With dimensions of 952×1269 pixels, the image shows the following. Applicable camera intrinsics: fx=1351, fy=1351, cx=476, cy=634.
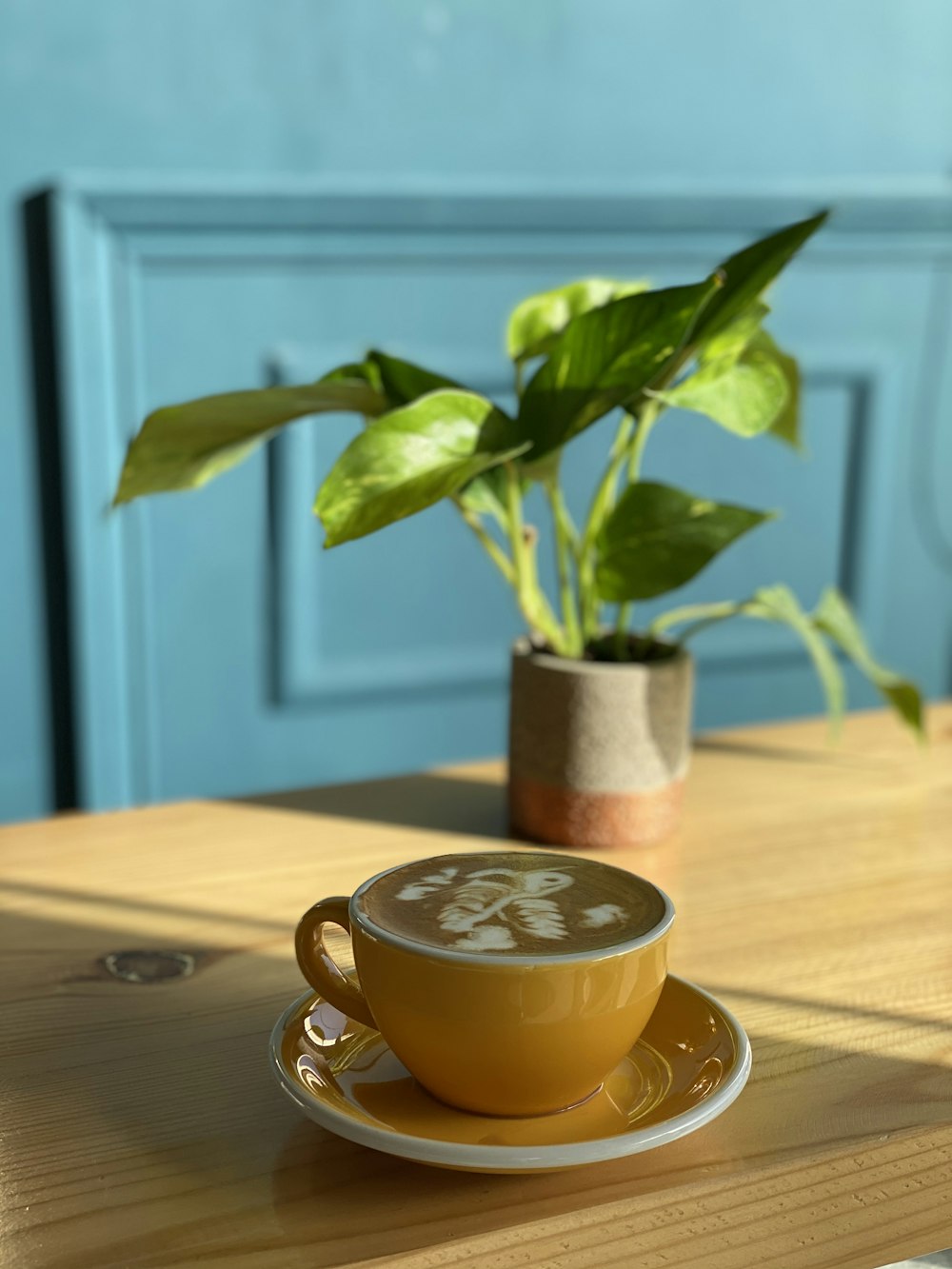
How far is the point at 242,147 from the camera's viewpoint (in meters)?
1.21

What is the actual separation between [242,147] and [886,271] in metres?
0.71

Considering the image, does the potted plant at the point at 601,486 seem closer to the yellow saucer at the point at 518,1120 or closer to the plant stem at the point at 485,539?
the plant stem at the point at 485,539

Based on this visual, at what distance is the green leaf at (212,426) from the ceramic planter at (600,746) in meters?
0.15

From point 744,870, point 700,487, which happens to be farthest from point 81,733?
point 744,870

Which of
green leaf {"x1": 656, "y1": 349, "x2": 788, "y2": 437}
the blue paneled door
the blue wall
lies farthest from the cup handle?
the blue wall

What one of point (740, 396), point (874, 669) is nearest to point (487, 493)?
point (740, 396)

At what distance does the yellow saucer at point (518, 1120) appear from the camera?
13.5 inches

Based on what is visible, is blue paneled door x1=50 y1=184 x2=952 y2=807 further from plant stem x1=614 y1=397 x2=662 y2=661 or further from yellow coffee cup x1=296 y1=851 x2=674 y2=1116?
yellow coffee cup x1=296 y1=851 x2=674 y2=1116

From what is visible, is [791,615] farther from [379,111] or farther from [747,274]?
[379,111]

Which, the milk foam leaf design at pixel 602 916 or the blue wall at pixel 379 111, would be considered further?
the blue wall at pixel 379 111

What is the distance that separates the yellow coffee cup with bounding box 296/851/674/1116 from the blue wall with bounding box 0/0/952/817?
0.94 metres

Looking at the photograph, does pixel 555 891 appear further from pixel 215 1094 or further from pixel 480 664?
pixel 480 664

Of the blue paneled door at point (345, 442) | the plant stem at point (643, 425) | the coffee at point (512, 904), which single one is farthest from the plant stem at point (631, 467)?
the blue paneled door at point (345, 442)

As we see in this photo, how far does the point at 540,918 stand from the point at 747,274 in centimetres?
30
